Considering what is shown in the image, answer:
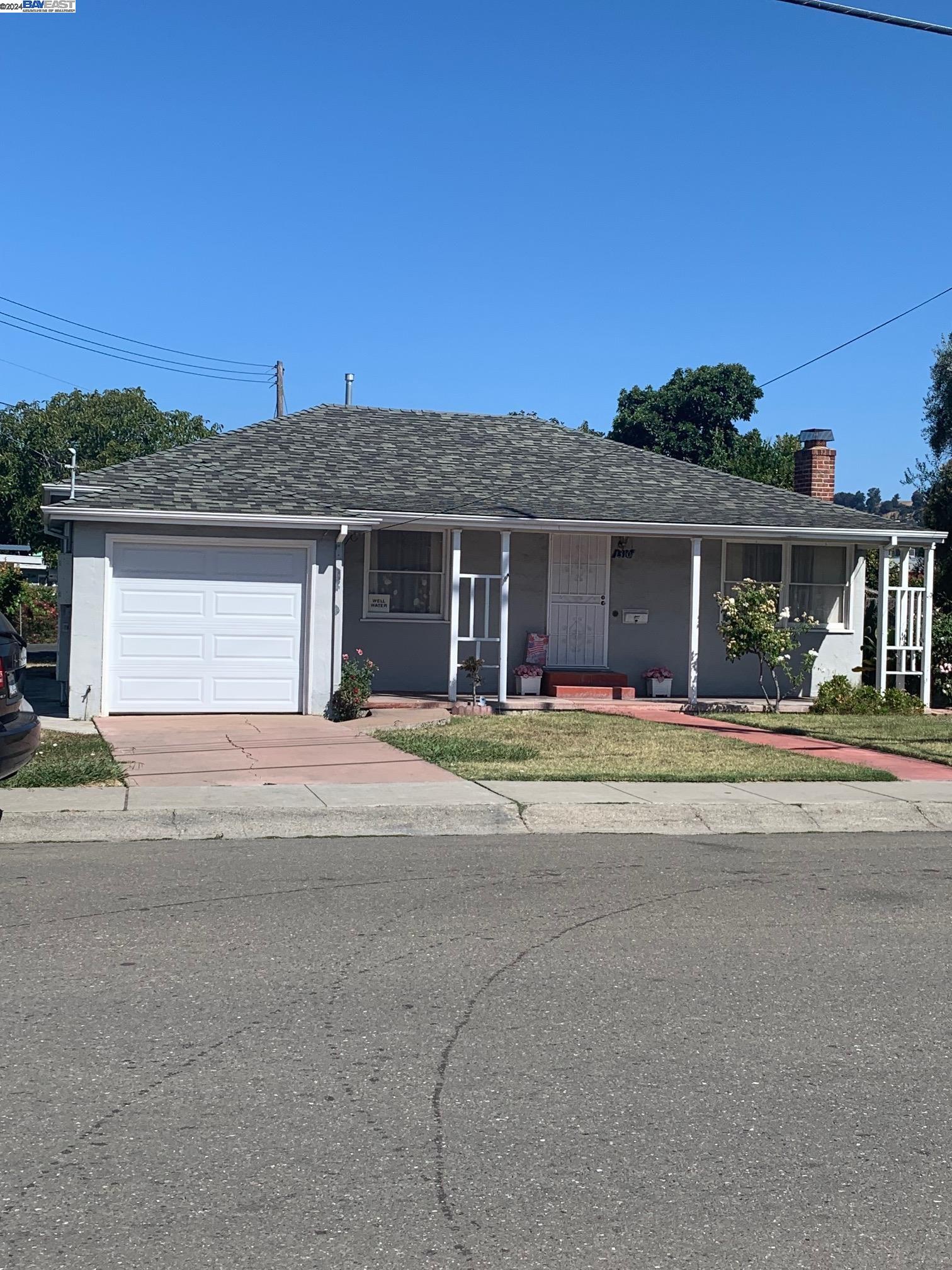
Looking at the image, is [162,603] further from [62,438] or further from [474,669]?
[62,438]

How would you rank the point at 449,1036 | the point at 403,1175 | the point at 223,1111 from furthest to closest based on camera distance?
1. the point at 449,1036
2. the point at 223,1111
3. the point at 403,1175

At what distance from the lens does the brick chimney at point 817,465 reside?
23.4 meters

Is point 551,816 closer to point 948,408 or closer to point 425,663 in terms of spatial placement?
point 425,663

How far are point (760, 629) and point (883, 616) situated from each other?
2702 millimetres

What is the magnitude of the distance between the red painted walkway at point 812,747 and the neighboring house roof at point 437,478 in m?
2.83

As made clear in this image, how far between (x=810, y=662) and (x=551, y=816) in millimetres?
10965

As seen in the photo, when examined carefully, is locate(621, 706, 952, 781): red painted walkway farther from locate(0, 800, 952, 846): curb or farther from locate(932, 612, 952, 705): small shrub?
locate(932, 612, 952, 705): small shrub

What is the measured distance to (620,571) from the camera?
2055 cm

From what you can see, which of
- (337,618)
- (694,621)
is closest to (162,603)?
(337,618)

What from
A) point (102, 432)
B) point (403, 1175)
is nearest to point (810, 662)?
point (403, 1175)

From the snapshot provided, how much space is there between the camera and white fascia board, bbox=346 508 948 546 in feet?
60.0

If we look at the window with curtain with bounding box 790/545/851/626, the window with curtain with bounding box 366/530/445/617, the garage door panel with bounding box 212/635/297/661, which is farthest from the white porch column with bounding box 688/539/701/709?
the garage door panel with bounding box 212/635/297/661

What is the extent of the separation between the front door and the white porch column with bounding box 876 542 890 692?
4.18m

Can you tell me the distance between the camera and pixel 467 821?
1013 cm
